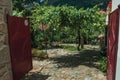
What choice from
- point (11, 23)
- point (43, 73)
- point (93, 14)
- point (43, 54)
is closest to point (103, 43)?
point (93, 14)

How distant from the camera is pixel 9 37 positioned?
7.39 meters

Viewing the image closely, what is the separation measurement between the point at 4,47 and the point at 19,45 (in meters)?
1.24

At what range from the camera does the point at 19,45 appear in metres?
8.27

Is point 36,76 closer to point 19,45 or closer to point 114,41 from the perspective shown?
point 19,45

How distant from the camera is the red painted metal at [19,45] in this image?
299 inches

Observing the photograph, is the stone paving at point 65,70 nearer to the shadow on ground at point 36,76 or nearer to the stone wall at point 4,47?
the shadow on ground at point 36,76

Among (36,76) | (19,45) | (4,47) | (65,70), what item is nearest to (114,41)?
(4,47)

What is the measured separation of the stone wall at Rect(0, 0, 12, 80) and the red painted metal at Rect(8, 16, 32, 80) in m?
0.24

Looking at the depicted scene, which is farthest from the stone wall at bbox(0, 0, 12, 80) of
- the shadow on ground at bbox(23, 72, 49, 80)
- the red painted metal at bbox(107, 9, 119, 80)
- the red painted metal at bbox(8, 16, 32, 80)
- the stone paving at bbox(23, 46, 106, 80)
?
the red painted metal at bbox(107, 9, 119, 80)

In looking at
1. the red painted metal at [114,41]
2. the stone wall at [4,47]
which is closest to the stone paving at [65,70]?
the stone wall at [4,47]

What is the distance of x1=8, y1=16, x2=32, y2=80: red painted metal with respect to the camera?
7.59 meters

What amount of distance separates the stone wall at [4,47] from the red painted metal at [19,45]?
24 cm

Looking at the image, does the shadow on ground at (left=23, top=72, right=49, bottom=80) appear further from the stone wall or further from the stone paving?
the stone wall

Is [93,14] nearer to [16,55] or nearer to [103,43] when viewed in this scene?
[103,43]
